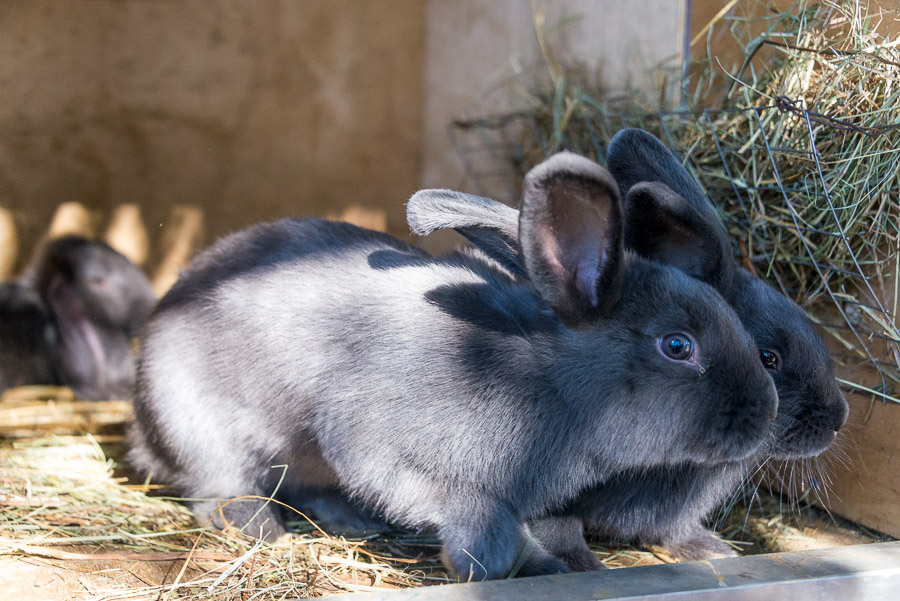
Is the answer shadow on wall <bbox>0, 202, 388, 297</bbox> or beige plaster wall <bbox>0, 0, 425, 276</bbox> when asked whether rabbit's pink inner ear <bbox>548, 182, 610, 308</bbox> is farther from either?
beige plaster wall <bbox>0, 0, 425, 276</bbox>

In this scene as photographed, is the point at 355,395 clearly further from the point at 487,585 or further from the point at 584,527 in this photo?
the point at 584,527

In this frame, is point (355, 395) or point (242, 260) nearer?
point (355, 395)

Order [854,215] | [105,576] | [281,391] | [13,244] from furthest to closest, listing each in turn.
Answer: [13,244] < [854,215] < [281,391] < [105,576]

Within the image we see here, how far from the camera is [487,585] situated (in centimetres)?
177

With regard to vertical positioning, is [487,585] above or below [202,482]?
above

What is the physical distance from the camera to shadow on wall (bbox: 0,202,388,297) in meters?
4.30

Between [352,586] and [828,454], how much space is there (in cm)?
158

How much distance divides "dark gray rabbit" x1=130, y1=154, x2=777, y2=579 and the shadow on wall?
2082 millimetres

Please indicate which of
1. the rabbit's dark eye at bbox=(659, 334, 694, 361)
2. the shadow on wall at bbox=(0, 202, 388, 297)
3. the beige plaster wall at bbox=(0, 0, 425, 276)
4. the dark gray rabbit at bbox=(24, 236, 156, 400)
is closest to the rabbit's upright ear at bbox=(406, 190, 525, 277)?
the rabbit's dark eye at bbox=(659, 334, 694, 361)

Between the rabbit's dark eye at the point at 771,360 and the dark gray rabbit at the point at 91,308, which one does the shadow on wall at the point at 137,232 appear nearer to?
the dark gray rabbit at the point at 91,308

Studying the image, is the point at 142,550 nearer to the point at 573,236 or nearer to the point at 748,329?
the point at 573,236

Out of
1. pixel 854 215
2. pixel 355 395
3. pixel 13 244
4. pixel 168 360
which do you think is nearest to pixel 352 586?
pixel 355 395

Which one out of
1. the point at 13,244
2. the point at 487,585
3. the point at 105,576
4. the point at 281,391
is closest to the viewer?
the point at 487,585

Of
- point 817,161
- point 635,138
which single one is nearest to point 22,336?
point 635,138
